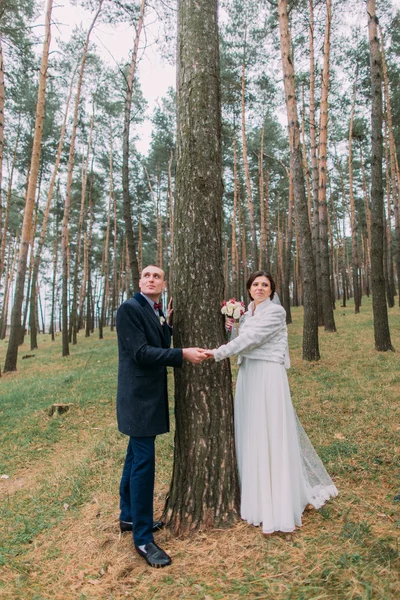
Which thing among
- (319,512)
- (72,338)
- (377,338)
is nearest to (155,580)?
(319,512)

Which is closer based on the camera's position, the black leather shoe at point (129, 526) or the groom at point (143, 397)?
the groom at point (143, 397)

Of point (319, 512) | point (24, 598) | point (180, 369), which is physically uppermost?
point (180, 369)

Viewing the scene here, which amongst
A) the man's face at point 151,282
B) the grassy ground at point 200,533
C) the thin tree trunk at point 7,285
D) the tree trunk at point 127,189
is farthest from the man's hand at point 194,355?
the thin tree trunk at point 7,285

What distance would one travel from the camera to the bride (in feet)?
10.0

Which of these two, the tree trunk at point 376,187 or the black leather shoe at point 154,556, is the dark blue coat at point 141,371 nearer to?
the black leather shoe at point 154,556

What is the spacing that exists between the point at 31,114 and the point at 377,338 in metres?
17.7

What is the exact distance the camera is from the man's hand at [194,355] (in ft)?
9.74

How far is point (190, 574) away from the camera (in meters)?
2.63

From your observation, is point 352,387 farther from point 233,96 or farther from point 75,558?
point 233,96

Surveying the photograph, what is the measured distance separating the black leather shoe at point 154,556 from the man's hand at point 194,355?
1430mm

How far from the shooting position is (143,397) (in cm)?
304

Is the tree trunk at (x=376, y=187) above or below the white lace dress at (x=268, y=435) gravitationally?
above

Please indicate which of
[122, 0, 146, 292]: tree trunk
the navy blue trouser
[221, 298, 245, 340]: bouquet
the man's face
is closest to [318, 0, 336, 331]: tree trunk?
[122, 0, 146, 292]: tree trunk

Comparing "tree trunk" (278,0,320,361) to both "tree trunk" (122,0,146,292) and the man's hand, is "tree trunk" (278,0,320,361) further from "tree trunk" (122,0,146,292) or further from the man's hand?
the man's hand
